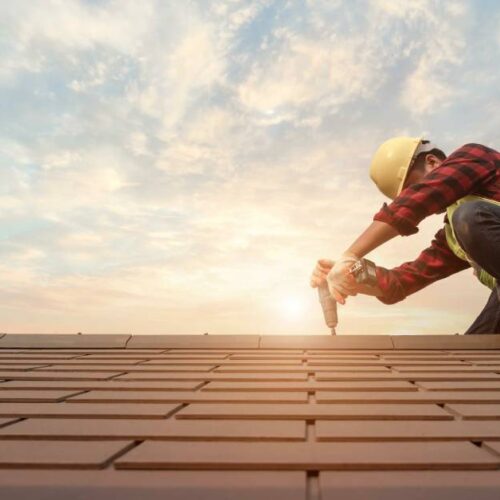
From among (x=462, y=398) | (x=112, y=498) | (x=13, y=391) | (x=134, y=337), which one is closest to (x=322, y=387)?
(x=462, y=398)

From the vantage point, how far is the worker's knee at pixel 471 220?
106 inches

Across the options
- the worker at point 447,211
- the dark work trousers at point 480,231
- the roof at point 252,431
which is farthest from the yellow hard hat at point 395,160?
the roof at point 252,431

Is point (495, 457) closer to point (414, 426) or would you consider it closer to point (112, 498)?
point (414, 426)

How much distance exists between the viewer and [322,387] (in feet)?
4.73

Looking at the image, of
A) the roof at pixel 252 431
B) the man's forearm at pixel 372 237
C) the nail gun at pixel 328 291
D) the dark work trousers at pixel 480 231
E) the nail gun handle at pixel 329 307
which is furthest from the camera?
the nail gun handle at pixel 329 307

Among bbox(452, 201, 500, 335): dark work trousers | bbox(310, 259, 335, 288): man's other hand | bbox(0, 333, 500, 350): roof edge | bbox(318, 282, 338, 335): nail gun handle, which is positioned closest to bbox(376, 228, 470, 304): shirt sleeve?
bbox(318, 282, 338, 335): nail gun handle

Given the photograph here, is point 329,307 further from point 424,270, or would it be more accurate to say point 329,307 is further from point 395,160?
point 395,160

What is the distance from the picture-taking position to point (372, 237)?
285 cm

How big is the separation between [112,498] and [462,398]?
3.36 feet

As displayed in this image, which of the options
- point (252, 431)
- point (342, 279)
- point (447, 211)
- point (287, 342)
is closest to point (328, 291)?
point (342, 279)

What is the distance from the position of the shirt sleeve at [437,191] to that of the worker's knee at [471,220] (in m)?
0.09

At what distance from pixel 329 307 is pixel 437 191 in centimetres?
117

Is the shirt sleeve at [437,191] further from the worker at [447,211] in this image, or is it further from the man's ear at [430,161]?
the man's ear at [430,161]

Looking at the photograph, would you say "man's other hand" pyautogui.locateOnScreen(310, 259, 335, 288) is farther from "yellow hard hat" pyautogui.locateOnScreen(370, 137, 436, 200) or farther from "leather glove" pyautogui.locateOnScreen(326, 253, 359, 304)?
"yellow hard hat" pyautogui.locateOnScreen(370, 137, 436, 200)
